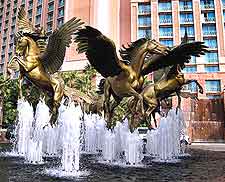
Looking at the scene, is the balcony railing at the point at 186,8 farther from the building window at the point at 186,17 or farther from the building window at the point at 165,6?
the building window at the point at 165,6

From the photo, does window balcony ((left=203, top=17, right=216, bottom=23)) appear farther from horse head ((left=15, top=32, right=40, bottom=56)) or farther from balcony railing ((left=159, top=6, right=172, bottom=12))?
horse head ((left=15, top=32, right=40, bottom=56))

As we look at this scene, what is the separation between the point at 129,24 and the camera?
57.9m

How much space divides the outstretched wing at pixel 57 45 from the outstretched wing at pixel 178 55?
295cm

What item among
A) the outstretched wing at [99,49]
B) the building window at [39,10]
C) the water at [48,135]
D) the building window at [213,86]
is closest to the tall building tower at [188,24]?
the building window at [213,86]

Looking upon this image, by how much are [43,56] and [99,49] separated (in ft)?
7.70

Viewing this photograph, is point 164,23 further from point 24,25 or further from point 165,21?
point 24,25

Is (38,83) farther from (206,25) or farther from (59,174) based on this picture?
(206,25)

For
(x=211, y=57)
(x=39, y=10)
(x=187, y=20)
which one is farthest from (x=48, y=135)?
(x=39, y=10)

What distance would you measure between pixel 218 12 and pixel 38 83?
1897 inches

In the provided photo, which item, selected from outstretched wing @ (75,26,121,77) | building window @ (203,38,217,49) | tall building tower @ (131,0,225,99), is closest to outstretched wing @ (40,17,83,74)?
outstretched wing @ (75,26,121,77)

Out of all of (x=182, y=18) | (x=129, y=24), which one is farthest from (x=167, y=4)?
(x=129, y=24)

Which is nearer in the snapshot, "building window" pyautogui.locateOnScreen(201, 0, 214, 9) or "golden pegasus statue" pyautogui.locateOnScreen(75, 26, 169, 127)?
"golden pegasus statue" pyautogui.locateOnScreen(75, 26, 169, 127)

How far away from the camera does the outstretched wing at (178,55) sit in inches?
426

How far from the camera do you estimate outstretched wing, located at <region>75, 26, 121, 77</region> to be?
970cm
